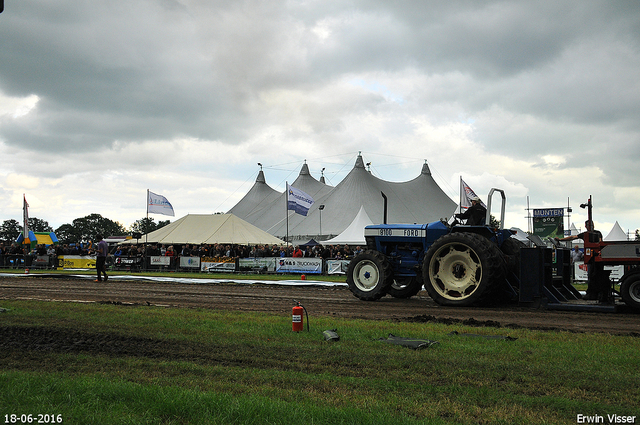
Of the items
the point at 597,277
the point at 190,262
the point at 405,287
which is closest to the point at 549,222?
the point at 190,262

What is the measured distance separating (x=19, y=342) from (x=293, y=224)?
41455 millimetres

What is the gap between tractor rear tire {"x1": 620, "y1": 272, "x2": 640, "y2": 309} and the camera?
987cm

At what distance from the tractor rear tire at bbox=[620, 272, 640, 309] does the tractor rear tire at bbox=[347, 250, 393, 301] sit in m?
4.73

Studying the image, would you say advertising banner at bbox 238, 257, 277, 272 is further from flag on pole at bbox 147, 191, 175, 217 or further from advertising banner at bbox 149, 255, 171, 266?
flag on pole at bbox 147, 191, 175, 217

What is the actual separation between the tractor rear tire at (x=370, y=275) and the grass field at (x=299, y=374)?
3970 mm

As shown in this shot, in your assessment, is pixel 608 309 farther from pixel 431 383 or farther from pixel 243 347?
pixel 243 347

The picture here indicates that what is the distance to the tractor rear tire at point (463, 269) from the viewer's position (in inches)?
412

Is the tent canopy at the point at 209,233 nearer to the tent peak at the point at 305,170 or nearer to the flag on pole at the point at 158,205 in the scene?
the flag on pole at the point at 158,205

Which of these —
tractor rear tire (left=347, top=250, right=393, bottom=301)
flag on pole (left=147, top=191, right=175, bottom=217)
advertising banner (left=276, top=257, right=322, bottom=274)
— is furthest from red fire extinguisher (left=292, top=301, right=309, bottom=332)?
flag on pole (left=147, top=191, right=175, bottom=217)

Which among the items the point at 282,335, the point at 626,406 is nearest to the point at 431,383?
the point at 626,406

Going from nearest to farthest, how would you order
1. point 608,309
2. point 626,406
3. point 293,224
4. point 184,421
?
point 184,421, point 626,406, point 608,309, point 293,224

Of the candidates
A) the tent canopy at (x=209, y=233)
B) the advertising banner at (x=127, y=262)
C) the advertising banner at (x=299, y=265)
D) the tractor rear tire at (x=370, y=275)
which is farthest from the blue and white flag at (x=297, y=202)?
the tractor rear tire at (x=370, y=275)

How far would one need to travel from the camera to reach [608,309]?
9.77 metres

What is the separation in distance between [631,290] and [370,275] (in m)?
5.35
